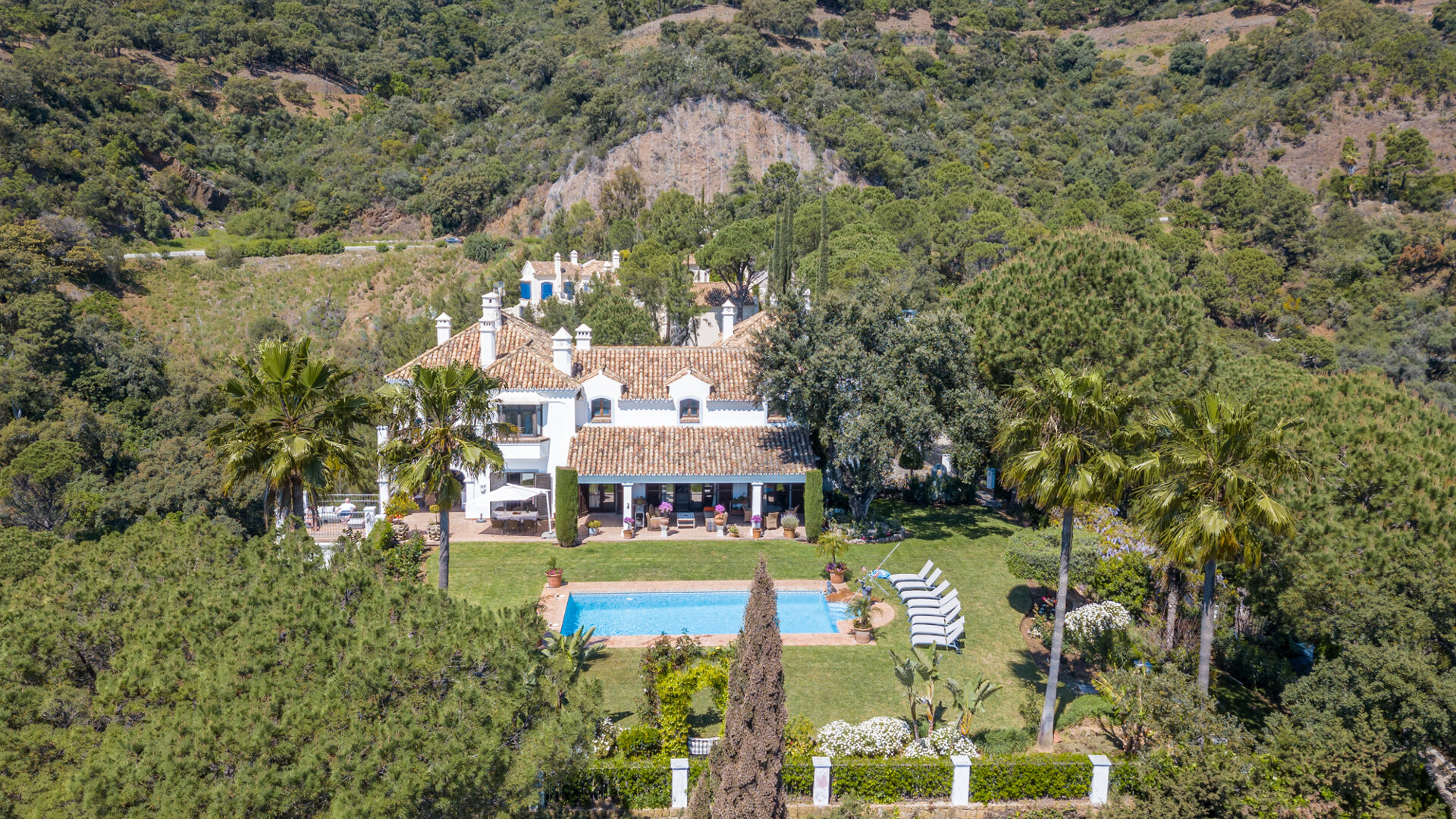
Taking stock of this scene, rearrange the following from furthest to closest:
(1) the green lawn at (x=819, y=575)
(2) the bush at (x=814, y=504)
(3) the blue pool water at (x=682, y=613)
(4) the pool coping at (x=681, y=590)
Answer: (2) the bush at (x=814, y=504)
(3) the blue pool water at (x=682, y=613)
(4) the pool coping at (x=681, y=590)
(1) the green lawn at (x=819, y=575)

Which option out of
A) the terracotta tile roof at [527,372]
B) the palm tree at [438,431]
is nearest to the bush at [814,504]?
the terracotta tile roof at [527,372]

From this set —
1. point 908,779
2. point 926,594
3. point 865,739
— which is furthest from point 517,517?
point 908,779

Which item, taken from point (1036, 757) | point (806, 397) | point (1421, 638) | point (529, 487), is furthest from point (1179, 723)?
point (529, 487)

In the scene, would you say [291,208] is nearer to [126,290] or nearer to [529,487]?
[126,290]

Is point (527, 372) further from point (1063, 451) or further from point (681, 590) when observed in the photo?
point (1063, 451)

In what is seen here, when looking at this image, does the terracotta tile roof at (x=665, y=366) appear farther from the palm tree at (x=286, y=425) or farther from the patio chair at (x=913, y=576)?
the palm tree at (x=286, y=425)

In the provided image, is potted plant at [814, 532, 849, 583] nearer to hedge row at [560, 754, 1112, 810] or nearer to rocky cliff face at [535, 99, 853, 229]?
hedge row at [560, 754, 1112, 810]

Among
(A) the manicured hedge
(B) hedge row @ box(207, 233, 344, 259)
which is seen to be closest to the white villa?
(A) the manicured hedge
